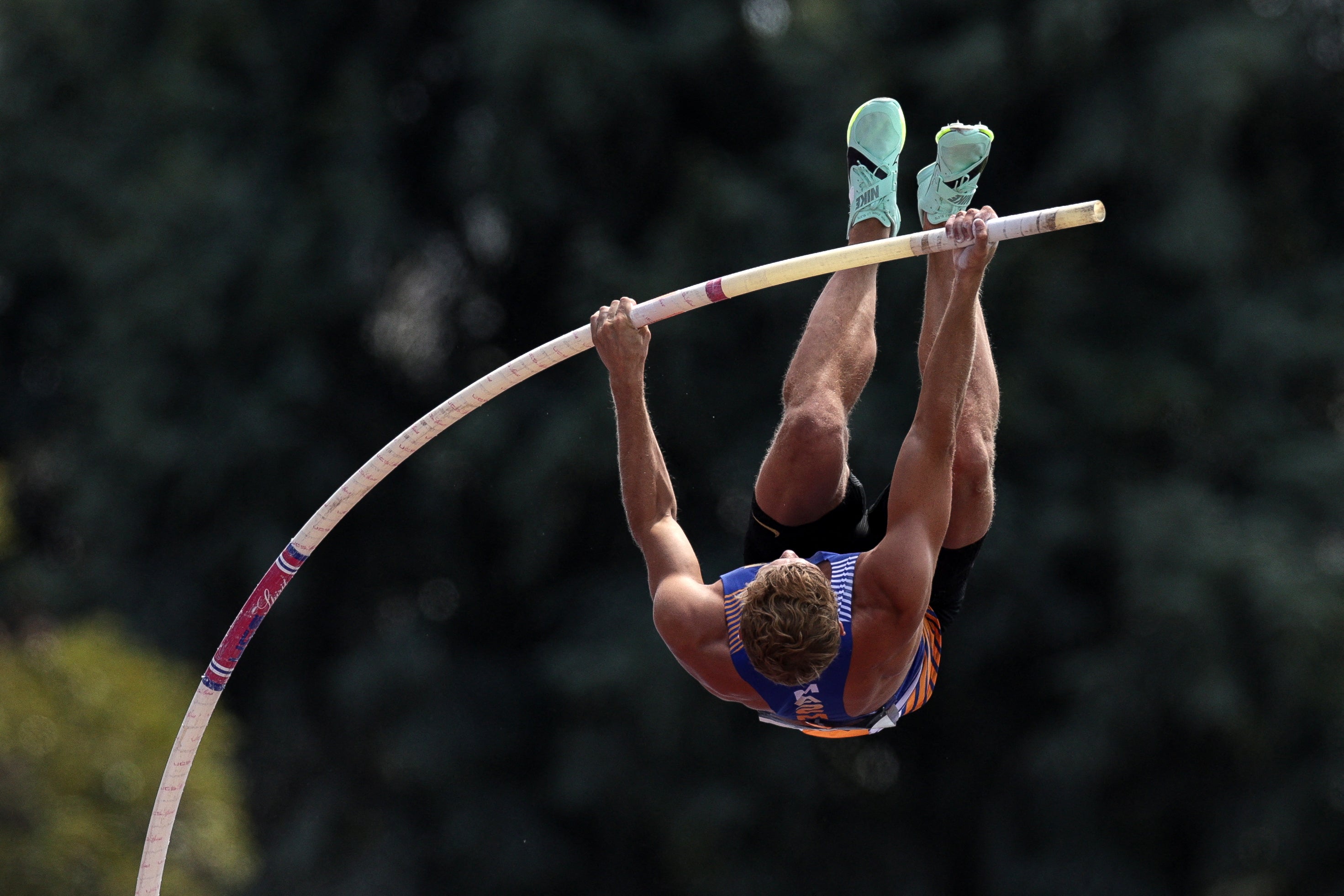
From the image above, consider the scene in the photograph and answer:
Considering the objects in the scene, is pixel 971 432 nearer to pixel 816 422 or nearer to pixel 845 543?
pixel 816 422

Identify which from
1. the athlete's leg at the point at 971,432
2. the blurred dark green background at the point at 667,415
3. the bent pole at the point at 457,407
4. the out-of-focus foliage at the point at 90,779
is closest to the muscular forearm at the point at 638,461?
the bent pole at the point at 457,407

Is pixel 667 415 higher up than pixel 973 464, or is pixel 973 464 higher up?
pixel 667 415

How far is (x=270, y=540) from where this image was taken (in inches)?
669

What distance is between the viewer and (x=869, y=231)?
620 cm

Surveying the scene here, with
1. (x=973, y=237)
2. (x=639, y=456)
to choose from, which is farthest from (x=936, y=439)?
(x=639, y=456)

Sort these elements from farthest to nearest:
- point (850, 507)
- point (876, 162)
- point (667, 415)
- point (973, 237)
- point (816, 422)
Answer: point (667, 415)
point (850, 507)
point (876, 162)
point (816, 422)
point (973, 237)

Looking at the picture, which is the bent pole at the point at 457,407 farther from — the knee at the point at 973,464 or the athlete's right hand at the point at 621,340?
the knee at the point at 973,464

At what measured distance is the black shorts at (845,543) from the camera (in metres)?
6.09

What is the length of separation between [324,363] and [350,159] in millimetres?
2219

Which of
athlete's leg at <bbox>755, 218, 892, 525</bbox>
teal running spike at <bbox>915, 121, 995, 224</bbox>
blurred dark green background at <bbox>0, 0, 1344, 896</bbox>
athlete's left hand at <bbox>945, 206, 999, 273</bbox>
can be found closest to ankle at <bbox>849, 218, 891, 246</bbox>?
athlete's leg at <bbox>755, 218, 892, 525</bbox>

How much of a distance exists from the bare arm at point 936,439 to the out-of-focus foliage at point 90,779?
223 inches

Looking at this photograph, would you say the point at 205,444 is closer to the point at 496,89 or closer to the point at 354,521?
the point at 354,521

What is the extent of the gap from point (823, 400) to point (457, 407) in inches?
52.5

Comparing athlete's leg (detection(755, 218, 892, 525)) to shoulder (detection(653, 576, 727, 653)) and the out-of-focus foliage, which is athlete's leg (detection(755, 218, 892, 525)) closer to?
shoulder (detection(653, 576, 727, 653))
